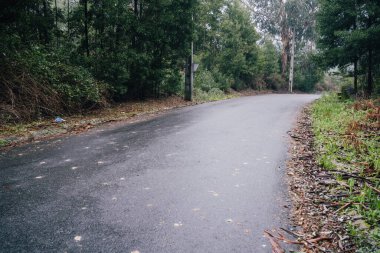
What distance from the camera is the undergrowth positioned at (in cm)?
372

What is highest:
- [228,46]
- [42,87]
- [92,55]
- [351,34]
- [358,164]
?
[228,46]

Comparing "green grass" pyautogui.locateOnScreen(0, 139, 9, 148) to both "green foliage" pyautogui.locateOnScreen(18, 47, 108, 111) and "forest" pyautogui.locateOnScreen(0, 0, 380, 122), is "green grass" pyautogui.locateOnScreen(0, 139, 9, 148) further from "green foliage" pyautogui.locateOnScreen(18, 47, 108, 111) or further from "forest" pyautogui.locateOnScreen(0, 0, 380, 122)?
"green foliage" pyautogui.locateOnScreen(18, 47, 108, 111)

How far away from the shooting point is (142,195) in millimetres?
4633

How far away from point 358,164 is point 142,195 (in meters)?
4.33

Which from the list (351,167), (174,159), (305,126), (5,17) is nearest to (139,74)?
(5,17)

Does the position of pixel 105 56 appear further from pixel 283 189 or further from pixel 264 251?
pixel 264 251

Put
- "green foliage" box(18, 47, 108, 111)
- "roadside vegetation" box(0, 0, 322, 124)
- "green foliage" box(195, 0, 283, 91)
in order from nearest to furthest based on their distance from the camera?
"roadside vegetation" box(0, 0, 322, 124), "green foliage" box(18, 47, 108, 111), "green foliage" box(195, 0, 283, 91)

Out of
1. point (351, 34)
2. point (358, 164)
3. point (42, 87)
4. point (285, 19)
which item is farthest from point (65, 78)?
point (285, 19)

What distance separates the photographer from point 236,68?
30.8m

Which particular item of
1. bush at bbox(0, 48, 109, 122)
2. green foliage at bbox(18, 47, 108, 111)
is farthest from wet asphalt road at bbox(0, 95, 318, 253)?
green foliage at bbox(18, 47, 108, 111)

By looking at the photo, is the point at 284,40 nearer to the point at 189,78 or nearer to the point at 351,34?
the point at 189,78

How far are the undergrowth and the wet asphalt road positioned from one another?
908mm

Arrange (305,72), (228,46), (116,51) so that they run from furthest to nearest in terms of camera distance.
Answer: (305,72), (228,46), (116,51)

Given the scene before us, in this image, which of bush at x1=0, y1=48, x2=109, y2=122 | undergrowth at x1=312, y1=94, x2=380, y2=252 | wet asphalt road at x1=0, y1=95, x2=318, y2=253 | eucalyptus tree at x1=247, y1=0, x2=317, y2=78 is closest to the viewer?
wet asphalt road at x1=0, y1=95, x2=318, y2=253
